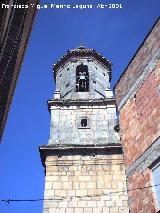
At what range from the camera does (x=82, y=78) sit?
19.6 metres

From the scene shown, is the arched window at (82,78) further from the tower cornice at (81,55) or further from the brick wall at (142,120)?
the brick wall at (142,120)

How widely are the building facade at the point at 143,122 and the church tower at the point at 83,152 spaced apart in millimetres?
5170

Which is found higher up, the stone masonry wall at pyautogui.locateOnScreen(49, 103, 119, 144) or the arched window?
the arched window

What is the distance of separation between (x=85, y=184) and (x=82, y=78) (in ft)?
24.3

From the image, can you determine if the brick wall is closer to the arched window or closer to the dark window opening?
the dark window opening

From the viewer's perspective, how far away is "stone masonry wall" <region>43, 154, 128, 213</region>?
1317 centimetres

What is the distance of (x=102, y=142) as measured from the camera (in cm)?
1545

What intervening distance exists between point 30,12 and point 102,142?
11.2 meters

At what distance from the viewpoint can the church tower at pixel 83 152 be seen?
13336 millimetres

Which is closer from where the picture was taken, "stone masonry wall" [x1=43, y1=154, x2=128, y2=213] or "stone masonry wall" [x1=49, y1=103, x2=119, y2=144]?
"stone masonry wall" [x1=43, y1=154, x2=128, y2=213]

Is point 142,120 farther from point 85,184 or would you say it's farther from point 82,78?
point 82,78

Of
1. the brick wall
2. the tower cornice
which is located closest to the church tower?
the tower cornice

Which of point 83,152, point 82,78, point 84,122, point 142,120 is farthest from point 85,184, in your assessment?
point 82,78

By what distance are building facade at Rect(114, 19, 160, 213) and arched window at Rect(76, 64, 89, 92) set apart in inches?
384
